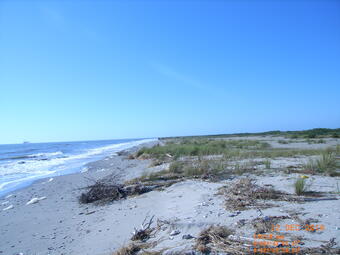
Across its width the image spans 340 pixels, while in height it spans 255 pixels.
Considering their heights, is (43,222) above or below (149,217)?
below

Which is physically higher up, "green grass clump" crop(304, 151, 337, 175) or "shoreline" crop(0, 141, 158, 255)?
"green grass clump" crop(304, 151, 337, 175)

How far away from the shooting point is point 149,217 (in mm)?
3668

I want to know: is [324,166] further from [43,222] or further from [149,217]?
[43,222]

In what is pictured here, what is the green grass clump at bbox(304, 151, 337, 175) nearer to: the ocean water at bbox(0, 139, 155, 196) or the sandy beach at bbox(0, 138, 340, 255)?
the sandy beach at bbox(0, 138, 340, 255)

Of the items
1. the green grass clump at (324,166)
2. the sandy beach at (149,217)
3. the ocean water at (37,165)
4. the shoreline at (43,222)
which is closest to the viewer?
the sandy beach at (149,217)

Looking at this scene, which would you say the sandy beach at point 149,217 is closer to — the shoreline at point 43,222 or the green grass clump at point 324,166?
the shoreline at point 43,222

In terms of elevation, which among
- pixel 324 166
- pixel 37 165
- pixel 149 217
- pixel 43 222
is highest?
pixel 324 166

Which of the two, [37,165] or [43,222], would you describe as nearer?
[43,222]

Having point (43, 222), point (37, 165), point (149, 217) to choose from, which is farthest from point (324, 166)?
point (37, 165)

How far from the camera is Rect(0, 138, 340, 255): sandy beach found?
8.56 feet

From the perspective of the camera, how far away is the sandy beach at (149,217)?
8.56 feet

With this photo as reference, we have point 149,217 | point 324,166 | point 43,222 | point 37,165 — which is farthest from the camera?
point 37,165

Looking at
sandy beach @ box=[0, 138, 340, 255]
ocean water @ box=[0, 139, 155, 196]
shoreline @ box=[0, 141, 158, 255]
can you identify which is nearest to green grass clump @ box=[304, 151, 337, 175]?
sandy beach @ box=[0, 138, 340, 255]

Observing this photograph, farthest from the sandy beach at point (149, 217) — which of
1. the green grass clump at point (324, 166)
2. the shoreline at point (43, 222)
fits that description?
the green grass clump at point (324, 166)
